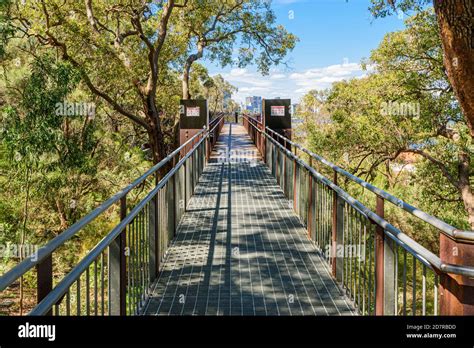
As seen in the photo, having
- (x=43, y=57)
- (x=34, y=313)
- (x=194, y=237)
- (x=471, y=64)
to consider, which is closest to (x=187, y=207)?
(x=194, y=237)

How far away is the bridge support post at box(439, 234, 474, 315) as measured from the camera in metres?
2.47

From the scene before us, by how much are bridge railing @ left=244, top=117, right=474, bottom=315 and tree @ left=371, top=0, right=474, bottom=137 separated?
3.50 metres

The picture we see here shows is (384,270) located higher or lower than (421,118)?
lower

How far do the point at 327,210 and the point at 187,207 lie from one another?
4.35 metres

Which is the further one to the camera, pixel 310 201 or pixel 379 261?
pixel 310 201

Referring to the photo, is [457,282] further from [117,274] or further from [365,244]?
[117,274]

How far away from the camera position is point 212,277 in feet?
19.6

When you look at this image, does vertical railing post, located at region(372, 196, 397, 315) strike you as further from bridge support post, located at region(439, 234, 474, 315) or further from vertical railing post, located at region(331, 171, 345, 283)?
vertical railing post, located at region(331, 171, 345, 283)

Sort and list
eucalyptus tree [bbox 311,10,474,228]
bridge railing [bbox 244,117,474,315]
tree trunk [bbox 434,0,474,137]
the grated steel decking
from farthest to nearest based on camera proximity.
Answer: eucalyptus tree [bbox 311,10,474,228]
tree trunk [bbox 434,0,474,137]
the grated steel decking
bridge railing [bbox 244,117,474,315]

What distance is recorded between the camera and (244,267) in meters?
6.32

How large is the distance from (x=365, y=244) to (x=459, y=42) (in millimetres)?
5887

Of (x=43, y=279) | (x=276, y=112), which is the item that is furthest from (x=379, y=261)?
(x=276, y=112)

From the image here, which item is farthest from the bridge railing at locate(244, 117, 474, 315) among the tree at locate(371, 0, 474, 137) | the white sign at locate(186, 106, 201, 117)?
the white sign at locate(186, 106, 201, 117)
